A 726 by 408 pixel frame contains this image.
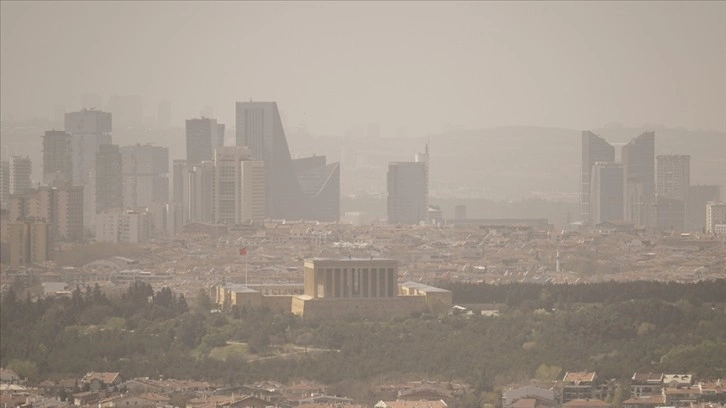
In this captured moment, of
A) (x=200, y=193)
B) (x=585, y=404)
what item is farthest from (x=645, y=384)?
(x=200, y=193)

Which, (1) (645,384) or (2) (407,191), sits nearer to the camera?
(1) (645,384)

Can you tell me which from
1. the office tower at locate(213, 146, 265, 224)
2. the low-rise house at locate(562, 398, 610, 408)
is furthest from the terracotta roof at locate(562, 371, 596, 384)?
the office tower at locate(213, 146, 265, 224)

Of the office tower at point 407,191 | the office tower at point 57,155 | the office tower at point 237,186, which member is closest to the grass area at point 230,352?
the office tower at point 237,186

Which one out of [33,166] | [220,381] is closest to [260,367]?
[220,381]

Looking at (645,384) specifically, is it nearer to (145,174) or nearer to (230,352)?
(230,352)

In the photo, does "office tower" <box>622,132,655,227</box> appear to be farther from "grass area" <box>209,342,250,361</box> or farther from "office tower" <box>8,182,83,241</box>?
"grass area" <box>209,342,250,361</box>

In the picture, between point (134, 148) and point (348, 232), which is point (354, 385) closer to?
point (348, 232)
